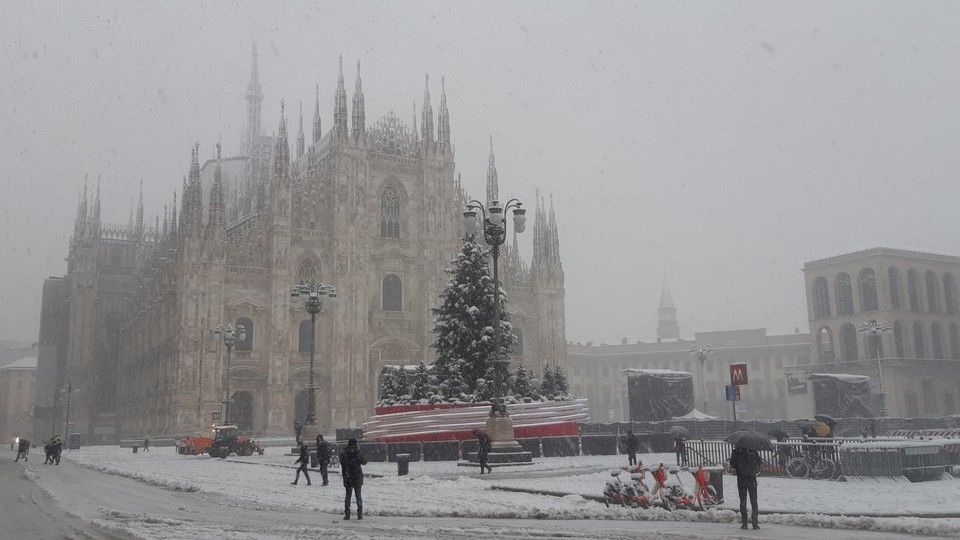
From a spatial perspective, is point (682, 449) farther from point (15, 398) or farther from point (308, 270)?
point (15, 398)

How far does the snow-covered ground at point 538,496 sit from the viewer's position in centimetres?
1245

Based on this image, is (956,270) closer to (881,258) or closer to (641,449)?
(881,258)

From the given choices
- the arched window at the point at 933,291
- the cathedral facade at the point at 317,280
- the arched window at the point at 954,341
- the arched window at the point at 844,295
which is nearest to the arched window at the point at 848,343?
the arched window at the point at 844,295

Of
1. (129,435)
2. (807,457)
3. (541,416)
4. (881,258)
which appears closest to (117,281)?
(129,435)

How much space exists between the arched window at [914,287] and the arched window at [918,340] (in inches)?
57.5

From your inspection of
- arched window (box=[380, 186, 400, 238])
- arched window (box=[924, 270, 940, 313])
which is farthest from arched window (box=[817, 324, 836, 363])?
arched window (box=[380, 186, 400, 238])

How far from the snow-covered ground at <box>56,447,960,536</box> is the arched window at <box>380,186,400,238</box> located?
3778 cm

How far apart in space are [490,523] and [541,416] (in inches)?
705

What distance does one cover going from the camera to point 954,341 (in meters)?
74.8

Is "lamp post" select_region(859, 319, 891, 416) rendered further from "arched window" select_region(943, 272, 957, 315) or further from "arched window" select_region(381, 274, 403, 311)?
"arched window" select_region(381, 274, 403, 311)

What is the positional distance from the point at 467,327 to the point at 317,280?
81.2ft

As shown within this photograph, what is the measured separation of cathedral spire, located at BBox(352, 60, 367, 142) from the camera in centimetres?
5903

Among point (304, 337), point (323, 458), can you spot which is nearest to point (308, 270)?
point (304, 337)

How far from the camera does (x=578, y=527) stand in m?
11.5
